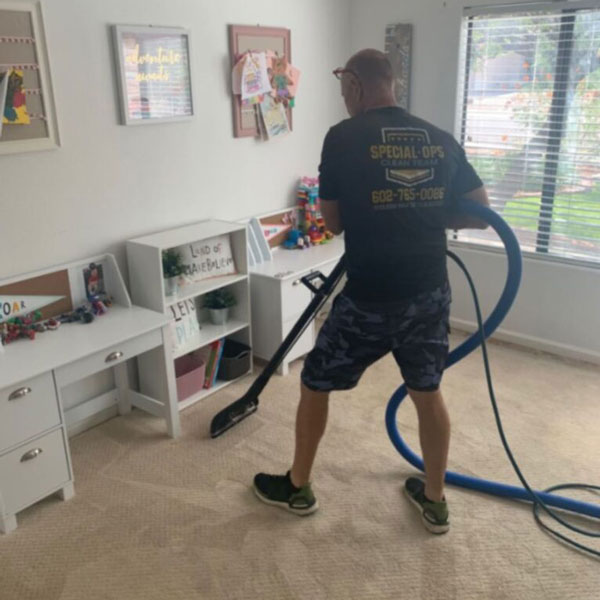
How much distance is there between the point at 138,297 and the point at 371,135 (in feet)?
4.70

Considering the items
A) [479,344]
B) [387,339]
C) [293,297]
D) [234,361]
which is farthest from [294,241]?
[387,339]

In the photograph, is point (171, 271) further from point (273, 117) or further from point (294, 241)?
point (273, 117)

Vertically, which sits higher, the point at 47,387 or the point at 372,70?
the point at 372,70

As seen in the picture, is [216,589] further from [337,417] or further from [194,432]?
[337,417]

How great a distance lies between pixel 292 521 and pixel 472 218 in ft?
3.84

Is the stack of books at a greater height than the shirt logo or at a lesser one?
lesser

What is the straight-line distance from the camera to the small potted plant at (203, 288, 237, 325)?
10.2 ft

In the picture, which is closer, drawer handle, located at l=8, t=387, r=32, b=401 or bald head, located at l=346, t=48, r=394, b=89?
bald head, located at l=346, t=48, r=394, b=89

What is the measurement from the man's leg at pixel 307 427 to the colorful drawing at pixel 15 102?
140 cm

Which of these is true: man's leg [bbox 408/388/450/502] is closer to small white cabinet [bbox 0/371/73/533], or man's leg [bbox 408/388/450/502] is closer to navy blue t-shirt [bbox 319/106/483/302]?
navy blue t-shirt [bbox 319/106/483/302]

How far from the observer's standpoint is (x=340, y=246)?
11.9 feet

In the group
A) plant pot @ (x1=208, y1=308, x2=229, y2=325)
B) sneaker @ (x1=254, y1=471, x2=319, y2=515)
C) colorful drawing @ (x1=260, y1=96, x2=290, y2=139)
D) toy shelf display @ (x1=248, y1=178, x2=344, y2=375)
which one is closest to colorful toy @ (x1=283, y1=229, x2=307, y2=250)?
toy shelf display @ (x1=248, y1=178, x2=344, y2=375)

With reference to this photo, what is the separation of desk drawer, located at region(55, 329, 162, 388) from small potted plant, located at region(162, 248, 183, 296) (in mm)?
314

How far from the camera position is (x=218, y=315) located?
311cm
